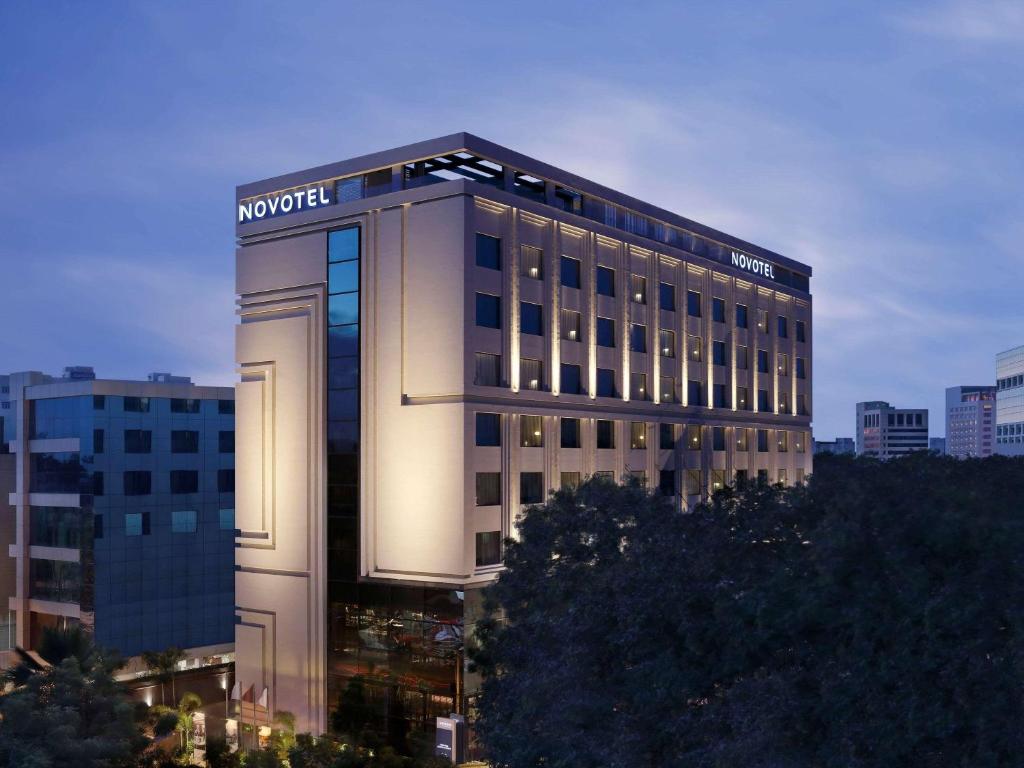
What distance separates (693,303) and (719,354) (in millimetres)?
4948

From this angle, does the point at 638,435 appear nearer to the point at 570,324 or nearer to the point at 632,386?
the point at 632,386

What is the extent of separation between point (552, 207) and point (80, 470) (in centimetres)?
3680

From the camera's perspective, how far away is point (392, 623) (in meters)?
45.4

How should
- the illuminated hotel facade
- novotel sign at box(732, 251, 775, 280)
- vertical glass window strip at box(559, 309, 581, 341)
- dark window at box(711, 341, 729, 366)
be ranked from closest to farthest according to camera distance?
the illuminated hotel facade < vertical glass window strip at box(559, 309, 581, 341) < dark window at box(711, 341, 729, 366) < novotel sign at box(732, 251, 775, 280)

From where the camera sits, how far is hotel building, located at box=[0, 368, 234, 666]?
6362 cm

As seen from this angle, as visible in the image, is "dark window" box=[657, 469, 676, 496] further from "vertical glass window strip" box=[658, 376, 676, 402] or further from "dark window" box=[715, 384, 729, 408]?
"dark window" box=[715, 384, 729, 408]

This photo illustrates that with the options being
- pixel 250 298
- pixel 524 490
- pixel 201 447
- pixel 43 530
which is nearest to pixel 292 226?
pixel 250 298

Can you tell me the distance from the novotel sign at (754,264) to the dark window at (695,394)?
1076 cm

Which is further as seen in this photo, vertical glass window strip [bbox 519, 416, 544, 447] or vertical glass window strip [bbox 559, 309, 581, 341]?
vertical glass window strip [bbox 559, 309, 581, 341]

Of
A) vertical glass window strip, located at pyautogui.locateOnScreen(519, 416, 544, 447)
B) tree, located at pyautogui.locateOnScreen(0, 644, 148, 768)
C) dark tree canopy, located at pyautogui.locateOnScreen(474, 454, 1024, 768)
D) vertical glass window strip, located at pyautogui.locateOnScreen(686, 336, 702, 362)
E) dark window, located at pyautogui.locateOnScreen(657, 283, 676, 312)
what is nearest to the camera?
dark tree canopy, located at pyautogui.locateOnScreen(474, 454, 1024, 768)

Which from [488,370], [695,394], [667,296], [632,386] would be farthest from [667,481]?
[488,370]

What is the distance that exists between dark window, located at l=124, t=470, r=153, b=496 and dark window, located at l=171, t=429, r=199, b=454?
2.56 meters

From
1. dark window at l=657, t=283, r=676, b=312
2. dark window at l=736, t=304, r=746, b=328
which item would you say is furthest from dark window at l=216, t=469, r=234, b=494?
dark window at l=736, t=304, r=746, b=328

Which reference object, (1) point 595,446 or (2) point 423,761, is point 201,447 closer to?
(1) point 595,446
